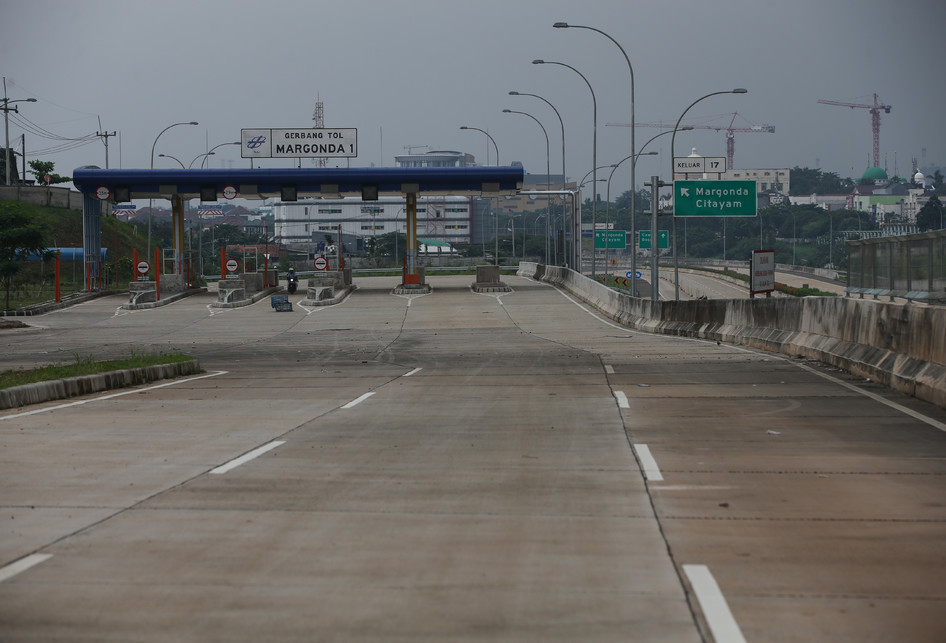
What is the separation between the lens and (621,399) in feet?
53.4

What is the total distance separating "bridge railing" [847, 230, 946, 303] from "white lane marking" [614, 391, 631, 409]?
7.14 m

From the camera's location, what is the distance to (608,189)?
313ft

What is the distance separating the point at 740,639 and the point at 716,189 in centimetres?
4146

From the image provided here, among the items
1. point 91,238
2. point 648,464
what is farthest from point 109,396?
point 91,238

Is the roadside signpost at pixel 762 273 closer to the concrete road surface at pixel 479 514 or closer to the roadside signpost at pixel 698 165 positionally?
the concrete road surface at pixel 479 514

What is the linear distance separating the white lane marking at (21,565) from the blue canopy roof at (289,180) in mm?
57928

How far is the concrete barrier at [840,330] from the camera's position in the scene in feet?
51.3

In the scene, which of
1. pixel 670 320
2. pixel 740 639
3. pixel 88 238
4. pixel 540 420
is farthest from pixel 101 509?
pixel 88 238

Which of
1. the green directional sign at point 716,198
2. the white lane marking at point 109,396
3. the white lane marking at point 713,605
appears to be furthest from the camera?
the green directional sign at point 716,198

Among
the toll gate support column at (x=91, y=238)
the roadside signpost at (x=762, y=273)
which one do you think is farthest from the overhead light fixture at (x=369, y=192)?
the roadside signpost at (x=762, y=273)

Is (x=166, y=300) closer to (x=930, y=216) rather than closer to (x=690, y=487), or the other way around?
(x=690, y=487)

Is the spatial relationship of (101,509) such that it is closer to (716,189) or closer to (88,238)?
(716,189)

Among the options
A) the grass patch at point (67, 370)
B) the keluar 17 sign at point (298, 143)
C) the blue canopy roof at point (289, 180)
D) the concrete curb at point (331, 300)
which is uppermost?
the keluar 17 sign at point (298, 143)

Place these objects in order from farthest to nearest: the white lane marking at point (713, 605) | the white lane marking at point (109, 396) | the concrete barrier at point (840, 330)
Result: the concrete barrier at point (840, 330), the white lane marking at point (109, 396), the white lane marking at point (713, 605)
